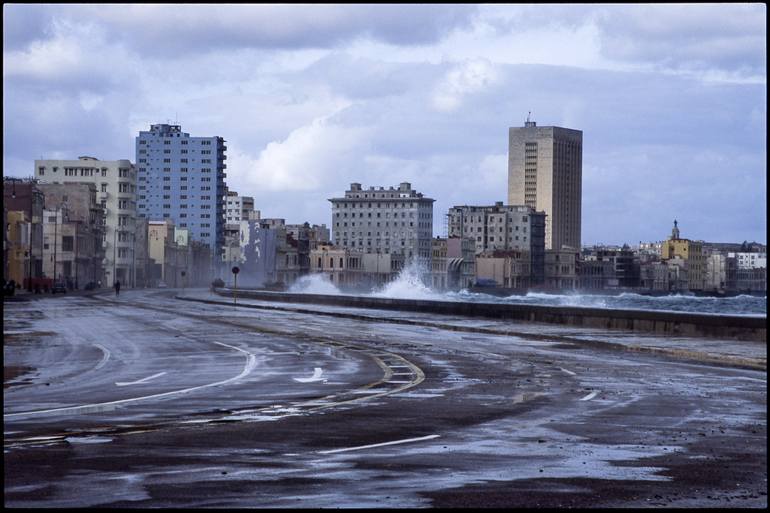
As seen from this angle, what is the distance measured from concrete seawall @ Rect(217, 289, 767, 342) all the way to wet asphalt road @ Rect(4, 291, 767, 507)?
33.4 feet

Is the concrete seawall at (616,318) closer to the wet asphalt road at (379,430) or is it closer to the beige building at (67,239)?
the wet asphalt road at (379,430)

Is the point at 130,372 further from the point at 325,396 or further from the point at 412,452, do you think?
the point at 412,452

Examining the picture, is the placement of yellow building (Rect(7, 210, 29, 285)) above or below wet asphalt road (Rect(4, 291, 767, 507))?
above

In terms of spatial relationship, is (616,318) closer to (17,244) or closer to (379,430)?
(379,430)

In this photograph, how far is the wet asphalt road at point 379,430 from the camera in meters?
11.7

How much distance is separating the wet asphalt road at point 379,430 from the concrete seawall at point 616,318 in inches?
400

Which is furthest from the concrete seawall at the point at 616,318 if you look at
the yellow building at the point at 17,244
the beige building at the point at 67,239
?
the beige building at the point at 67,239

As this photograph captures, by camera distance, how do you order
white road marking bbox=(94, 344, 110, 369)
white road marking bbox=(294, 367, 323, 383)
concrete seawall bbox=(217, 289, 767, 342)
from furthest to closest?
concrete seawall bbox=(217, 289, 767, 342) → white road marking bbox=(94, 344, 110, 369) → white road marking bbox=(294, 367, 323, 383)

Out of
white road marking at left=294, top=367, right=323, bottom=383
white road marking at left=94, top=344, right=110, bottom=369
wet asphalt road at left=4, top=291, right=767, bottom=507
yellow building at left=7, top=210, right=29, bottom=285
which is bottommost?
white road marking at left=94, top=344, right=110, bottom=369

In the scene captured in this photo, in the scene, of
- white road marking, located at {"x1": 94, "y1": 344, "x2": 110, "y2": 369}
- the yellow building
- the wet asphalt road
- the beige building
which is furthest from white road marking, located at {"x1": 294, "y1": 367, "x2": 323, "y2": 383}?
the beige building

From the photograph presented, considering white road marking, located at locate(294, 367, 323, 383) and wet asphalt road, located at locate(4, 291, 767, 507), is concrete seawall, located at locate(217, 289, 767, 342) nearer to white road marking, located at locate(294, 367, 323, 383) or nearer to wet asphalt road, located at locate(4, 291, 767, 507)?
wet asphalt road, located at locate(4, 291, 767, 507)

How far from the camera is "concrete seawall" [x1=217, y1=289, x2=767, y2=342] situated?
4550 centimetres

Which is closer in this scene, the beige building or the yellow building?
the yellow building

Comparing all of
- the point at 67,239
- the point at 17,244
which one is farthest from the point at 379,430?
the point at 67,239
